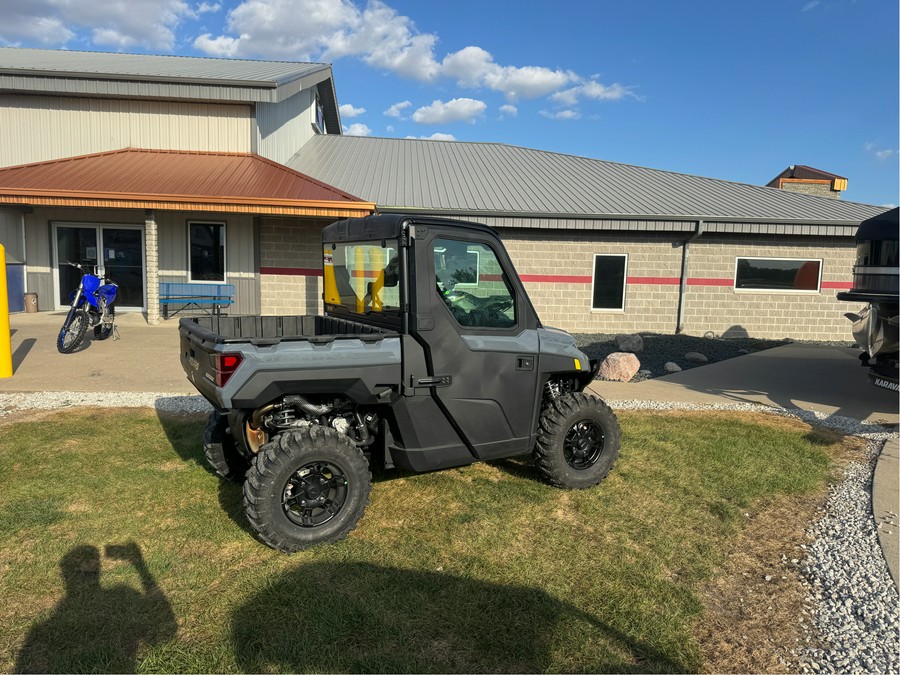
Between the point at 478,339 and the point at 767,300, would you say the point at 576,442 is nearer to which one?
the point at 478,339

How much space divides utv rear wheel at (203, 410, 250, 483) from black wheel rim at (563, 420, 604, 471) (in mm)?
2594

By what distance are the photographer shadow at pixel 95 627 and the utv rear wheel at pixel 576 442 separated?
2792 millimetres

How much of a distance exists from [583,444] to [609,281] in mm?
10838

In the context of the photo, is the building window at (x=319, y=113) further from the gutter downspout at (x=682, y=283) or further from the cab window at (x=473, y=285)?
the cab window at (x=473, y=285)

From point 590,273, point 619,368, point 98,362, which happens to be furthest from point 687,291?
point 98,362

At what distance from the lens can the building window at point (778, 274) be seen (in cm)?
1500

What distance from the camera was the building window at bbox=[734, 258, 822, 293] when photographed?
1500 centimetres

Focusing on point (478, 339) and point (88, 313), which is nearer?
point (478, 339)

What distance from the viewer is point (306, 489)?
3.82 metres

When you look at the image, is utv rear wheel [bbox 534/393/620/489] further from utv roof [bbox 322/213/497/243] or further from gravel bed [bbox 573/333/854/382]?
gravel bed [bbox 573/333/854/382]

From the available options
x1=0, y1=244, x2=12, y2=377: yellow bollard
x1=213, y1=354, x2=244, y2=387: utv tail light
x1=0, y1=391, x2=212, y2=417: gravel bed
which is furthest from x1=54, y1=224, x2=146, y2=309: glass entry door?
x1=213, y1=354, x2=244, y2=387: utv tail light

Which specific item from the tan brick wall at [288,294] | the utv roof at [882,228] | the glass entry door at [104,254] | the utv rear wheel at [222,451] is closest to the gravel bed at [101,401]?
the utv rear wheel at [222,451]

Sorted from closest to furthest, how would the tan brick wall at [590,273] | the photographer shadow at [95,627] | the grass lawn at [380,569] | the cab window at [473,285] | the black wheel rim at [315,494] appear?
1. the photographer shadow at [95,627]
2. the grass lawn at [380,569]
3. the black wheel rim at [315,494]
4. the cab window at [473,285]
5. the tan brick wall at [590,273]

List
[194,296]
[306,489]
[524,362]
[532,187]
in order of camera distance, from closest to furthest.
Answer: [306,489] → [524,362] → [194,296] → [532,187]
